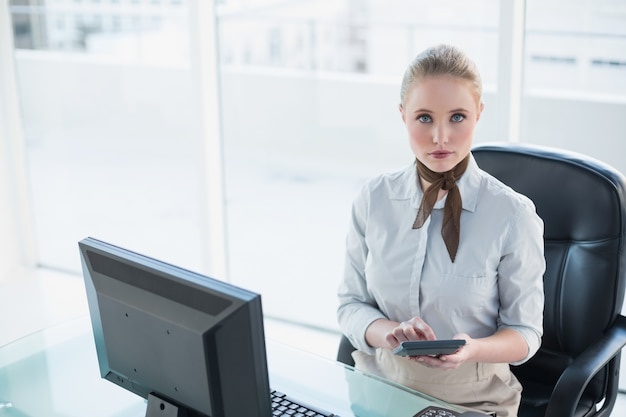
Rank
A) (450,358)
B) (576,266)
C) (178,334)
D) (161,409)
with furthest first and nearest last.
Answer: (576,266), (450,358), (161,409), (178,334)

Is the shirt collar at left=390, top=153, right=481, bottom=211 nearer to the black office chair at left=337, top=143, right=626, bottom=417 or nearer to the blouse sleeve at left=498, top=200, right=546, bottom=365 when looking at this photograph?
the blouse sleeve at left=498, top=200, right=546, bottom=365

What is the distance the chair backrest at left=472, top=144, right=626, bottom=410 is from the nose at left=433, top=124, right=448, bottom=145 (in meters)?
0.41

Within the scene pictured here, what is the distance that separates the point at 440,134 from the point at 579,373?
64 cm

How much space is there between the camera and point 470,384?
196cm

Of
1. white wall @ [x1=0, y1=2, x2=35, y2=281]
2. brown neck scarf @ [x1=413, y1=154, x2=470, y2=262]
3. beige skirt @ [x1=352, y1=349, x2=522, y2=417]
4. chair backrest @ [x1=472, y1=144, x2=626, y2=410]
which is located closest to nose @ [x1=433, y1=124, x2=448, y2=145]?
brown neck scarf @ [x1=413, y1=154, x2=470, y2=262]

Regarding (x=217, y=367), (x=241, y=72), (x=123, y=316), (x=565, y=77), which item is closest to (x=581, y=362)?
(x=217, y=367)

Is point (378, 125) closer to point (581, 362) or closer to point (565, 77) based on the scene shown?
point (565, 77)

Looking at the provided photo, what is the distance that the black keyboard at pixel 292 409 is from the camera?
1.70m

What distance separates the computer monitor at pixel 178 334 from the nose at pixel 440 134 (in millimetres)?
713

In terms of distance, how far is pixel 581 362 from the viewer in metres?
1.93

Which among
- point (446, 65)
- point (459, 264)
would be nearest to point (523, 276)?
point (459, 264)

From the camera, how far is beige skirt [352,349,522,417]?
1.96 metres

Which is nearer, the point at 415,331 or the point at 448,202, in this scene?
the point at 415,331

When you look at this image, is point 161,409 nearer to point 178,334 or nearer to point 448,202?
point 178,334
